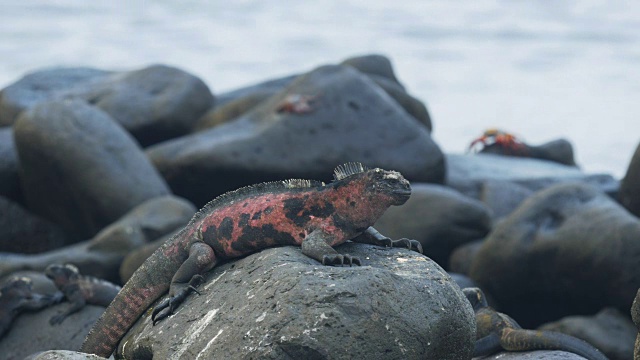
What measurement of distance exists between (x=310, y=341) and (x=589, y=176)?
1102cm

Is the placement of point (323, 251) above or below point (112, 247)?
above

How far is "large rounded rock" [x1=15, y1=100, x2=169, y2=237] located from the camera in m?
13.3

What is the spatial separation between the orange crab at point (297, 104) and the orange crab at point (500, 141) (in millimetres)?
4741

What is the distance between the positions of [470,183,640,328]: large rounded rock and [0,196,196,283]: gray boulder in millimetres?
3210

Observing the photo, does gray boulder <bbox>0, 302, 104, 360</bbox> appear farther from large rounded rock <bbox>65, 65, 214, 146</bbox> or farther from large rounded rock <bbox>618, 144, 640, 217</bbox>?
large rounded rock <bbox>65, 65, 214, 146</bbox>

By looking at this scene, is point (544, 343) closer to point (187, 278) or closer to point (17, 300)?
point (187, 278)

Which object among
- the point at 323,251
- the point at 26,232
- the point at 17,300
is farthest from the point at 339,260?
the point at 26,232

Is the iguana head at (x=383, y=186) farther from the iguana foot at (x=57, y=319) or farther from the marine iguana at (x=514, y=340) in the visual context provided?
the iguana foot at (x=57, y=319)

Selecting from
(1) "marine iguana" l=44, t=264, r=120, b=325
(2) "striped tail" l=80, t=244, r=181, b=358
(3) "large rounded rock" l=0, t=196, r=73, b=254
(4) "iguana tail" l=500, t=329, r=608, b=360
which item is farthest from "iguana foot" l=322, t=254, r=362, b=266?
(3) "large rounded rock" l=0, t=196, r=73, b=254

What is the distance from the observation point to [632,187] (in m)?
12.3

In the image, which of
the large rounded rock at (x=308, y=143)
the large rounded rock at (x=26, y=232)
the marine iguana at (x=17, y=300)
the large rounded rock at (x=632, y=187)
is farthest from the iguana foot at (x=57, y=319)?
the large rounded rock at (x=632, y=187)

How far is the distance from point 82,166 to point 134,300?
6856mm

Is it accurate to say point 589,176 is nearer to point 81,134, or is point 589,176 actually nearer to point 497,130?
point 497,130

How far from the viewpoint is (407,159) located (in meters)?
14.3
